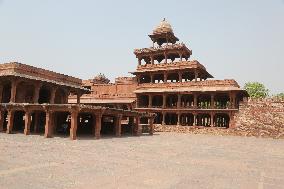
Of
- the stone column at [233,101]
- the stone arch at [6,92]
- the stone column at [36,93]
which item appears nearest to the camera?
the stone column at [36,93]

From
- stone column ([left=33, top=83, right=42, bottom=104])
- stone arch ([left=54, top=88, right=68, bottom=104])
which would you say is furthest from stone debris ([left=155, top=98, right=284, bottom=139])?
stone column ([left=33, top=83, right=42, bottom=104])

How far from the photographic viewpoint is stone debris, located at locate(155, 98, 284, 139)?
106ft

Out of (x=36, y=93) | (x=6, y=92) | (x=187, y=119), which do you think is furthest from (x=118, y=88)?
(x=6, y=92)

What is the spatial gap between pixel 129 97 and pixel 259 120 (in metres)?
19.0

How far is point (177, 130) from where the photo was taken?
122ft

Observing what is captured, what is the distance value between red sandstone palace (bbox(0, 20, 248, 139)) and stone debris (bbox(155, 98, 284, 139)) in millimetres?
1077

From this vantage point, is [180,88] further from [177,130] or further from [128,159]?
[128,159]

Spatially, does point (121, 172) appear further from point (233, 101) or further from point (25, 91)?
point (233, 101)

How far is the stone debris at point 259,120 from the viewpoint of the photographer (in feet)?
106

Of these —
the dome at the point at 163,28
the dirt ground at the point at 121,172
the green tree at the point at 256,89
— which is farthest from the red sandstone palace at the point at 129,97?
the green tree at the point at 256,89

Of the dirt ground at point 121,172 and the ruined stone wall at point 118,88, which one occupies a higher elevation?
the ruined stone wall at point 118,88

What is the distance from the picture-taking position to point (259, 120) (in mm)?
33281

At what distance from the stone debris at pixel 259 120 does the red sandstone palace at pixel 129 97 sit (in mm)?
1077

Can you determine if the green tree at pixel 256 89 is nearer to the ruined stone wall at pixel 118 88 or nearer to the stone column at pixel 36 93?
the ruined stone wall at pixel 118 88
